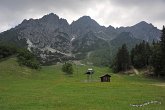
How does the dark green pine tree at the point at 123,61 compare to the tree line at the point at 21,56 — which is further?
the dark green pine tree at the point at 123,61

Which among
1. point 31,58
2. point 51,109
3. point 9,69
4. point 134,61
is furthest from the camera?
point 134,61

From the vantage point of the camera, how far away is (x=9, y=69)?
133625mm

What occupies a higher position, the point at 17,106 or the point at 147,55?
the point at 147,55

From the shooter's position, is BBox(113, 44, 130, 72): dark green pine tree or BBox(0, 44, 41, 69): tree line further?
BBox(113, 44, 130, 72): dark green pine tree

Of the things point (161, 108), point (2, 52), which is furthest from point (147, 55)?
point (161, 108)

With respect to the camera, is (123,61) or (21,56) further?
(123,61)

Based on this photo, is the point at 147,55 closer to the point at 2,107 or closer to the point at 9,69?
the point at 9,69

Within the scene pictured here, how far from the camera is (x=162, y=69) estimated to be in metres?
137

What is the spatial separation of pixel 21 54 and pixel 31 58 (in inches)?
231

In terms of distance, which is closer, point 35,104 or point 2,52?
point 35,104

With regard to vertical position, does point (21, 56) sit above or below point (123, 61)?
above

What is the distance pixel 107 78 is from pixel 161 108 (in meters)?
77.9

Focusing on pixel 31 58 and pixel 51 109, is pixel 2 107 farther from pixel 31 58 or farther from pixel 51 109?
pixel 31 58

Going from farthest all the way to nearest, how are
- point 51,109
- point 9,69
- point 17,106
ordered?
1. point 9,69
2. point 17,106
3. point 51,109
